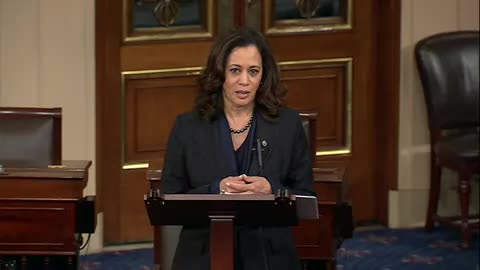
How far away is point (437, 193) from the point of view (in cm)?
703

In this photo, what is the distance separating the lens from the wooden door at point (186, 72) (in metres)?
6.60

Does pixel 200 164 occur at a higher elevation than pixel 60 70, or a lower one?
lower

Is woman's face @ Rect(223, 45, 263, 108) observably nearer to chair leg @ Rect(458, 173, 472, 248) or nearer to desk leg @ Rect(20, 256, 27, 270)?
desk leg @ Rect(20, 256, 27, 270)

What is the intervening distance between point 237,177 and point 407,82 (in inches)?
134

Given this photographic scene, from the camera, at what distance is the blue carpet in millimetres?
6375

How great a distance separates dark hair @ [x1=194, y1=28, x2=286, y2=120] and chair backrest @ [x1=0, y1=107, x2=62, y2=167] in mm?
1133

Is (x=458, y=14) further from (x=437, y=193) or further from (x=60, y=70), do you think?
(x=60, y=70)

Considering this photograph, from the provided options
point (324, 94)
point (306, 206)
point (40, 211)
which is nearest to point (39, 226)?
point (40, 211)

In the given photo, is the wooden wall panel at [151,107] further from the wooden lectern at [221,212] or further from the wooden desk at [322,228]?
the wooden lectern at [221,212]

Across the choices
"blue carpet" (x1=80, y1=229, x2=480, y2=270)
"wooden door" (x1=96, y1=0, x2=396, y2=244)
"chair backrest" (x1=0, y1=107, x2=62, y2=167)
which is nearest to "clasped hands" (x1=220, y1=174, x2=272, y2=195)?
"chair backrest" (x1=0, y1=107, x2=62, y2=167)

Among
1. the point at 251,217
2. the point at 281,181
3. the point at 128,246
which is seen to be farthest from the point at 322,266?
the point at 128,246

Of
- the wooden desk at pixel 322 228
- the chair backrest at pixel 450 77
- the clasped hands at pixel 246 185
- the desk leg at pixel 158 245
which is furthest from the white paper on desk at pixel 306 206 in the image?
the chair backrest at pixel 450 77

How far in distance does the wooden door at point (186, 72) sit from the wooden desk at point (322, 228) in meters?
1.80

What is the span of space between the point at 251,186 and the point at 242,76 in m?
0.42
